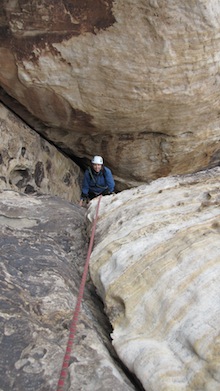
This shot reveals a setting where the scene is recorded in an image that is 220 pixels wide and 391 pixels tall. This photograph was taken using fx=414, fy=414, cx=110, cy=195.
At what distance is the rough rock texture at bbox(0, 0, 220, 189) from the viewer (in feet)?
20.6

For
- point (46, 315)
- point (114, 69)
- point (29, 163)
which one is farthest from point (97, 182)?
point (46, 315)

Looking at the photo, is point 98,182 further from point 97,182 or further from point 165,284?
point 165,284

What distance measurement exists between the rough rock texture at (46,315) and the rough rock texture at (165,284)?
20 cm

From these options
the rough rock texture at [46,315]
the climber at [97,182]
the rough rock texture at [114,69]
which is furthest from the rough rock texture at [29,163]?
the rough rock texture at [46,315]

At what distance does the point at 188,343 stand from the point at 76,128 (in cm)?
601

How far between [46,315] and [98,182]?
452 cm

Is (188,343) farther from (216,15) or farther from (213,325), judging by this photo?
(216,15)

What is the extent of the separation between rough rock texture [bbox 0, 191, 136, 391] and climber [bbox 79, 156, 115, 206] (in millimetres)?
2616

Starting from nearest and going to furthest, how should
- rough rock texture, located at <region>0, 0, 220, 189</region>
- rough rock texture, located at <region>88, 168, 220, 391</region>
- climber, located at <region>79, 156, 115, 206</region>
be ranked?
1. rough rock texture, located at <region>88, 168, 220, 391</region>
2. rough rock texture, located at <region>0, 0, 220, 189</region>
3. climber, located at <region>79, 156, 115, 206</region>

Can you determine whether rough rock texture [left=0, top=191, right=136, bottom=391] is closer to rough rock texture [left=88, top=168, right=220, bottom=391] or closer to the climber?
rough rock texture [left=88, top=168, right=220, bottom=391]

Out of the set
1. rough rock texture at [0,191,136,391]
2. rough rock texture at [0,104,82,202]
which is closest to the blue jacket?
→ rough rock texture at [0,104,82,202]

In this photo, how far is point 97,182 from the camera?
7.41m

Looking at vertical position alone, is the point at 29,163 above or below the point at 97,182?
below

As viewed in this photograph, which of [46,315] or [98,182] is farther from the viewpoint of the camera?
[98,182]
